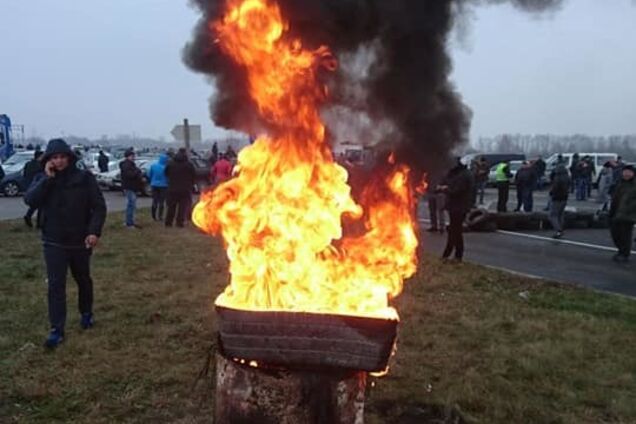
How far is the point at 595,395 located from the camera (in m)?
5.86

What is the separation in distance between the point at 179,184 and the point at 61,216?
9737mm

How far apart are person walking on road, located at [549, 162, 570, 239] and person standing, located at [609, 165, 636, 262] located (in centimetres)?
317

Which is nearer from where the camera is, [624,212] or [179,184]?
[624,212]

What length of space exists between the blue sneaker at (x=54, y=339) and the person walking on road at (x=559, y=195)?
40.9 ft

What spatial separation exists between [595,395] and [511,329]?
2.00 meters

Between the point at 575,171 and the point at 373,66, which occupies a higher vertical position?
the point at 373,66

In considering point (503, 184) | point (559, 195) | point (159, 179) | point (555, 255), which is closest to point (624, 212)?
point (555, 255)

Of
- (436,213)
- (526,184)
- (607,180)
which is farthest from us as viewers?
(607,180)

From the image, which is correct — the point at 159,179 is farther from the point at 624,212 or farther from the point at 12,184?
the point at 12,184

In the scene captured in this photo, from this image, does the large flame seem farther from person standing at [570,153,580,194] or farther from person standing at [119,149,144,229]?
person standing at [570,153,580,194]

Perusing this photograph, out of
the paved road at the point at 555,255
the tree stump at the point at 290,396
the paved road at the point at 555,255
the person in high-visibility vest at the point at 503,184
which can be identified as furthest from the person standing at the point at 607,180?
the tree stump at the point at 290,396

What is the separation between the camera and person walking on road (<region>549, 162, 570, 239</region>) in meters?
16.3

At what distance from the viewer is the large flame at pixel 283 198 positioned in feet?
15.2

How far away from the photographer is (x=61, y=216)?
6.79 meters
